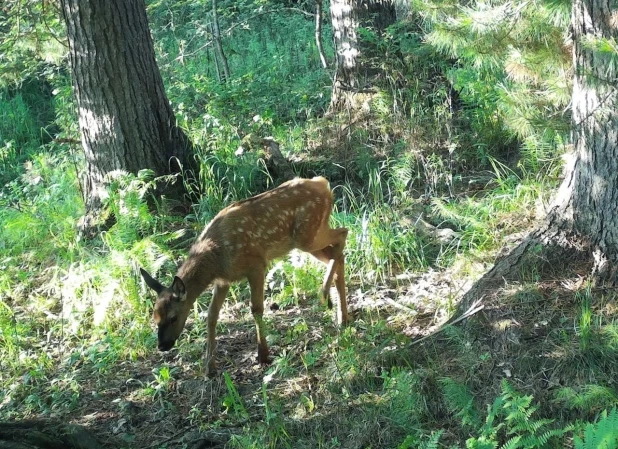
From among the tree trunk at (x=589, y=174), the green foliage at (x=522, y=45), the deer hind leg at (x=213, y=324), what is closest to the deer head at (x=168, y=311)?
the deer hind leg at (x=213, y=324)

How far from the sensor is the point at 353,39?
959 cm

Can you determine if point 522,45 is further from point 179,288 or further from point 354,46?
point 354,46

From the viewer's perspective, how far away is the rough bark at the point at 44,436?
443cm

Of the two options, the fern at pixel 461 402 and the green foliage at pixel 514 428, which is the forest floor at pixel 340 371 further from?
the green foliage at pixel 514 428

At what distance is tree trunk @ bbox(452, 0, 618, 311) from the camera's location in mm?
4887

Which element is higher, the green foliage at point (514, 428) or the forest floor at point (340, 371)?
the green foliage at point (514, 428)

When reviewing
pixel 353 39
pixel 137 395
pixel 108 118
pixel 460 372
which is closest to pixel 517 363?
pixel 460 372

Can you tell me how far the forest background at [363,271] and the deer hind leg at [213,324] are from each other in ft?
0.48

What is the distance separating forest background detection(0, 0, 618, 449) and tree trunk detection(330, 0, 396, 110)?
32 mm

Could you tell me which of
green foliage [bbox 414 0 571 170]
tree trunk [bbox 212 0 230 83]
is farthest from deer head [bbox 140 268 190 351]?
tree trunk [bbox 212 0 230 83]

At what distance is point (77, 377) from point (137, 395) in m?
0.71

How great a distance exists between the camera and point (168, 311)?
5988 mm

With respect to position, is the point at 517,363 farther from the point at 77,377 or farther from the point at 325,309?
the point at 77,377

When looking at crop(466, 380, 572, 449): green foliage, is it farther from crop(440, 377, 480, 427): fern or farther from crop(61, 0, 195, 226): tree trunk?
crop(61, 0, 195, 226): tree trunk
